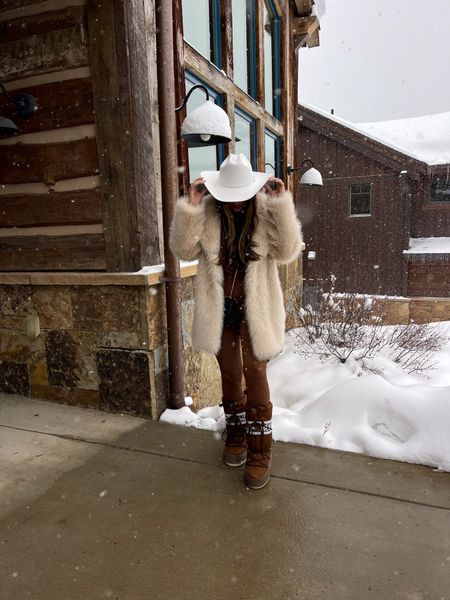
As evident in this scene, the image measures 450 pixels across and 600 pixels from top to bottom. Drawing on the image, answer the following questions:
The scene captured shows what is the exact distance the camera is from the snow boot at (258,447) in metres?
2.50

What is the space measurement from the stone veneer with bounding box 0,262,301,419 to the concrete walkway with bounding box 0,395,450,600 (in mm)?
567

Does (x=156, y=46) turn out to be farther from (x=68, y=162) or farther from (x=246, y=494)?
(x=246, y=494)

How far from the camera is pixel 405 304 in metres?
15.5

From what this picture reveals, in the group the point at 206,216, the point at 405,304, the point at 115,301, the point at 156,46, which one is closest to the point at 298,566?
the point at 206,216

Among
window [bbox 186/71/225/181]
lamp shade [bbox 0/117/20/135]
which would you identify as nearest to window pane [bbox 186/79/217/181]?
window [bbox 186/71/225/181]

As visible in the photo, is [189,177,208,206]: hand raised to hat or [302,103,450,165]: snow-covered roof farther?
[302,103,450,165]: snow-covered roof

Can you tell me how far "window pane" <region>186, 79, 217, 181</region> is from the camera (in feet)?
15.6

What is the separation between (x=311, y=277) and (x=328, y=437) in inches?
575

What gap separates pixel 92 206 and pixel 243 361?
1875mm

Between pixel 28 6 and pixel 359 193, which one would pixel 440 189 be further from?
pixel 28 6

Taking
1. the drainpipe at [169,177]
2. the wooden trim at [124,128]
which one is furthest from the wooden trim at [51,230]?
the drainpipe at [169,177]

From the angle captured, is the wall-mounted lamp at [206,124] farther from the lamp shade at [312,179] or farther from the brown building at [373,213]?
the brown building at [373,213]

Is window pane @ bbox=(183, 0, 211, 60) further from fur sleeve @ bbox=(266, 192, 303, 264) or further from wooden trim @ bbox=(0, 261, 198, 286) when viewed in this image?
fur sleeve @ bbox=(266, 192, 303, 264)

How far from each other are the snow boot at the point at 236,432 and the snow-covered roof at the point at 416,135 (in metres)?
14.7
